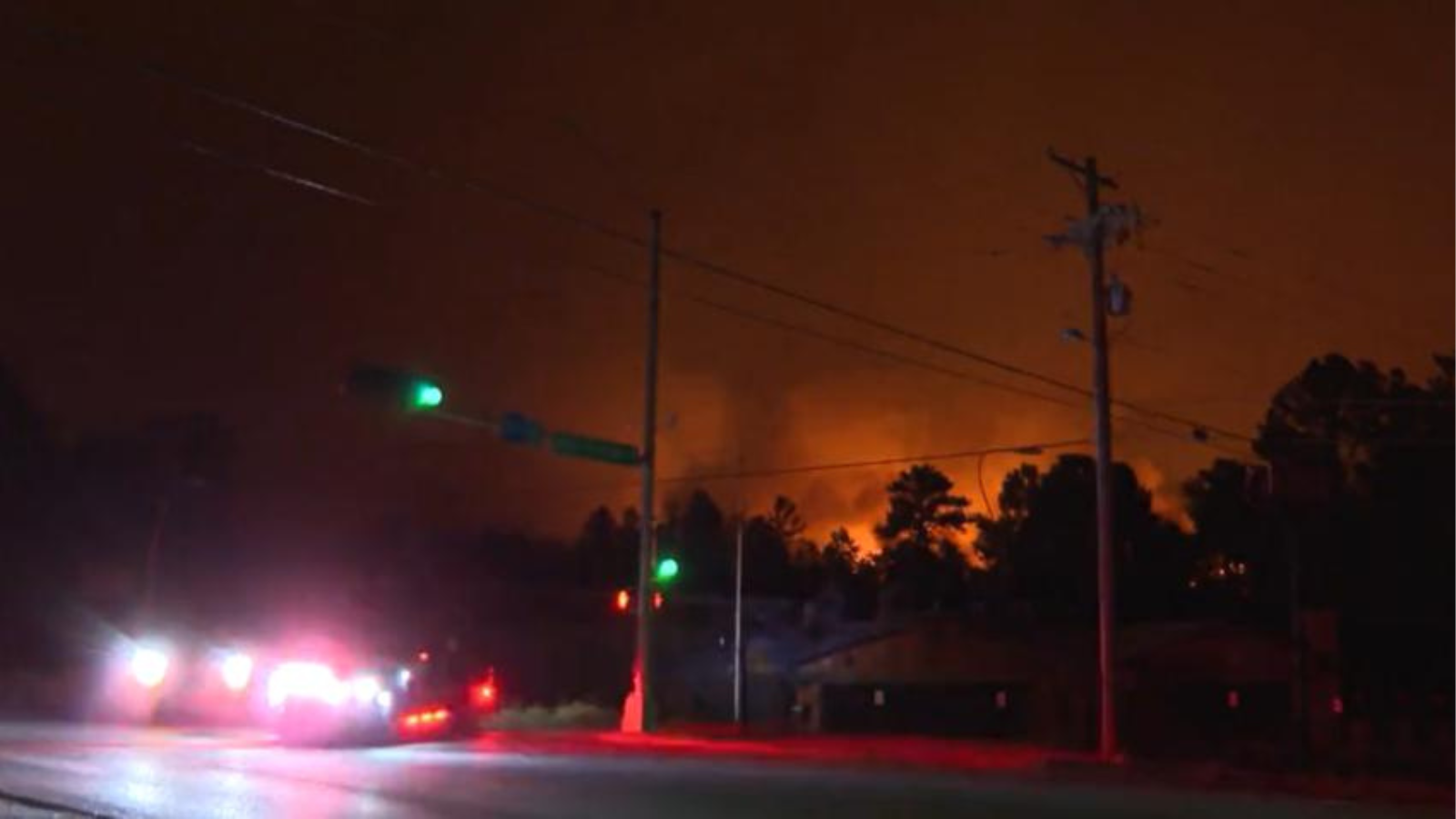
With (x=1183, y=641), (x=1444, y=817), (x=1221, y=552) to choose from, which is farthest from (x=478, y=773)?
(x=1221, y=552)

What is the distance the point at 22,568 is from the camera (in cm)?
6662

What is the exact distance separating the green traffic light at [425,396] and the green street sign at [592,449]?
5029mm

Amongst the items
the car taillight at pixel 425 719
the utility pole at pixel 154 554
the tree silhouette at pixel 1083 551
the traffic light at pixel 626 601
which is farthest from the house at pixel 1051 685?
the utility pole at pixel 154 554

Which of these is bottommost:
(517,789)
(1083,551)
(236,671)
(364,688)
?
(517,789)

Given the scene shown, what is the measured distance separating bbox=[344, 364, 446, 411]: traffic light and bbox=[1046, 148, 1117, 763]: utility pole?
38.1 ft

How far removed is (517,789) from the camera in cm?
1830

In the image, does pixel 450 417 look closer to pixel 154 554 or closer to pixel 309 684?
pixel 309 684

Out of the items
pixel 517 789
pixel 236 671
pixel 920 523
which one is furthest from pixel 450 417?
pixel 920 523

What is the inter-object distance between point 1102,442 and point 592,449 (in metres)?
8.95

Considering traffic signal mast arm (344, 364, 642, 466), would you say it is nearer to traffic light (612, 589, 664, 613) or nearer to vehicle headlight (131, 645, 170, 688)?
traffic light (612, 589, 664, 613)

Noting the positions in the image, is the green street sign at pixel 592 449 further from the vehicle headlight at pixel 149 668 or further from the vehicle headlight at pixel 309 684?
the vehicle headlight at pixel 149 668

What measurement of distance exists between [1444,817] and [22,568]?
60.8 m

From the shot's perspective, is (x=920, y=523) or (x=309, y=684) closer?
(x=309, y=684)

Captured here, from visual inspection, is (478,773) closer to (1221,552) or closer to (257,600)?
(1221,552)
